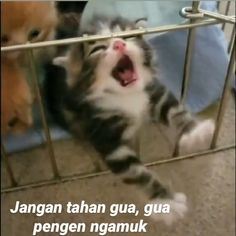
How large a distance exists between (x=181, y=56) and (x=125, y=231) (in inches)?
14.5

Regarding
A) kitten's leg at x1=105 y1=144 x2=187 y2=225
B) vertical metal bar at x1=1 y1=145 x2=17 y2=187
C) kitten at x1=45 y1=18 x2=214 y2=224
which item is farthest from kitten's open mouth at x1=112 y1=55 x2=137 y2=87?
vertical metal bar at x1=1 y1=145 x2=17 y2=187

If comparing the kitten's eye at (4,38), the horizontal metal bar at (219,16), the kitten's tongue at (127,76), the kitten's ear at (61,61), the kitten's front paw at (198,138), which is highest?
the horizontal metal bar at (219,16)

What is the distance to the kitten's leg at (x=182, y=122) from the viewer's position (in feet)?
1.99

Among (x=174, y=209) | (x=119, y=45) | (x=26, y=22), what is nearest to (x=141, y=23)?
(x=119, y=45)

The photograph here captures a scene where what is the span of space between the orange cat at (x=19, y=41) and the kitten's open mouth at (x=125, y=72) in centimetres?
9

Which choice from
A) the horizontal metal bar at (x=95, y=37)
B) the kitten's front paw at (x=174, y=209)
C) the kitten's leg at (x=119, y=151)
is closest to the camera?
the kitten's front paw at (x=174, y=209)

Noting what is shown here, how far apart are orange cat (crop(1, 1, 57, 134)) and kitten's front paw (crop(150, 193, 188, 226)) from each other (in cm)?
25

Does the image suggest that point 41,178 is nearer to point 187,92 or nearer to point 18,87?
point 18,87

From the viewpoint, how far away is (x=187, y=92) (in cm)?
67

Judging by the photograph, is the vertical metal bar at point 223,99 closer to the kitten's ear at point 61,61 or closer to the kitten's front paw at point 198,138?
the kitten's front paw at point 198,138

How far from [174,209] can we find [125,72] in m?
0.23

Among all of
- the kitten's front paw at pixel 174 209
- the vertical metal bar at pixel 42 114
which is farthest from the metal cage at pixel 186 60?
the kitten's front paw at pixel 174 209

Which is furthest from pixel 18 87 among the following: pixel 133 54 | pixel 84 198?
pixel 84 198

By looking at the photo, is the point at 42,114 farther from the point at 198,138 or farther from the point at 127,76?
the point at 198,138
